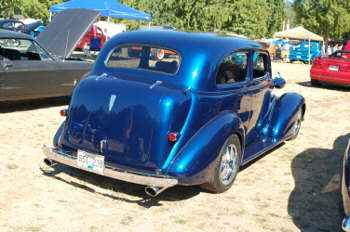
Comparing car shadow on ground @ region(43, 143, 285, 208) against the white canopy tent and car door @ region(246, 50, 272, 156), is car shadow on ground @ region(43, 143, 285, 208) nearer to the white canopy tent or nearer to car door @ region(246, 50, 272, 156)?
car door @ region(246, 50, 272, 156)

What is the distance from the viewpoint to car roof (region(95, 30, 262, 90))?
492cm

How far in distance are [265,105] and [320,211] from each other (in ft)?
6.97

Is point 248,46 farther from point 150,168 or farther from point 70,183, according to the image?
point 70,183

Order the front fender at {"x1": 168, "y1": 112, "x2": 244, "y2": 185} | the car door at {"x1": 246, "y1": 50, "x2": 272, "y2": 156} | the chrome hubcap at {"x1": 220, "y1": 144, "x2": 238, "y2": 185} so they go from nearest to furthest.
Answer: the front fender at {"x1": 168, "y1": 112, "x2": 244, "y2": 185}, the chrome hubcap at {"x1": 220, "y1": 144, "x2": 238, "y2": 185}, the car door at {"x1": 246, "y1": 50, "x2": 272, "y2": 156}

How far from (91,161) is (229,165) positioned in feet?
5.10

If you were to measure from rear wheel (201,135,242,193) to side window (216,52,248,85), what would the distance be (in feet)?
2.27

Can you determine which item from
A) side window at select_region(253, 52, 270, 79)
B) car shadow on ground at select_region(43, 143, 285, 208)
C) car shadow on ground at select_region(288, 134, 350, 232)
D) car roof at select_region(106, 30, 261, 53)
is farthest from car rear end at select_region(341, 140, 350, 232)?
side window at select_region(253, 52, 270, 79)

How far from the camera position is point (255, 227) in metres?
4.38

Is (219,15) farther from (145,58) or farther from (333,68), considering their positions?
(145,58)

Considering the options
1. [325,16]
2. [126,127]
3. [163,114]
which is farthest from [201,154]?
[325,16]

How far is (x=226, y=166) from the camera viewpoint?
16.9ft

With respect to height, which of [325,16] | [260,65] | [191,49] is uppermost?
[325,16]

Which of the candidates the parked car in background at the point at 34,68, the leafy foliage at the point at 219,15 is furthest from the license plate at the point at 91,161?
the leafy foliage at the point at 219,15

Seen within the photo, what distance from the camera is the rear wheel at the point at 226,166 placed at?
491 cm
